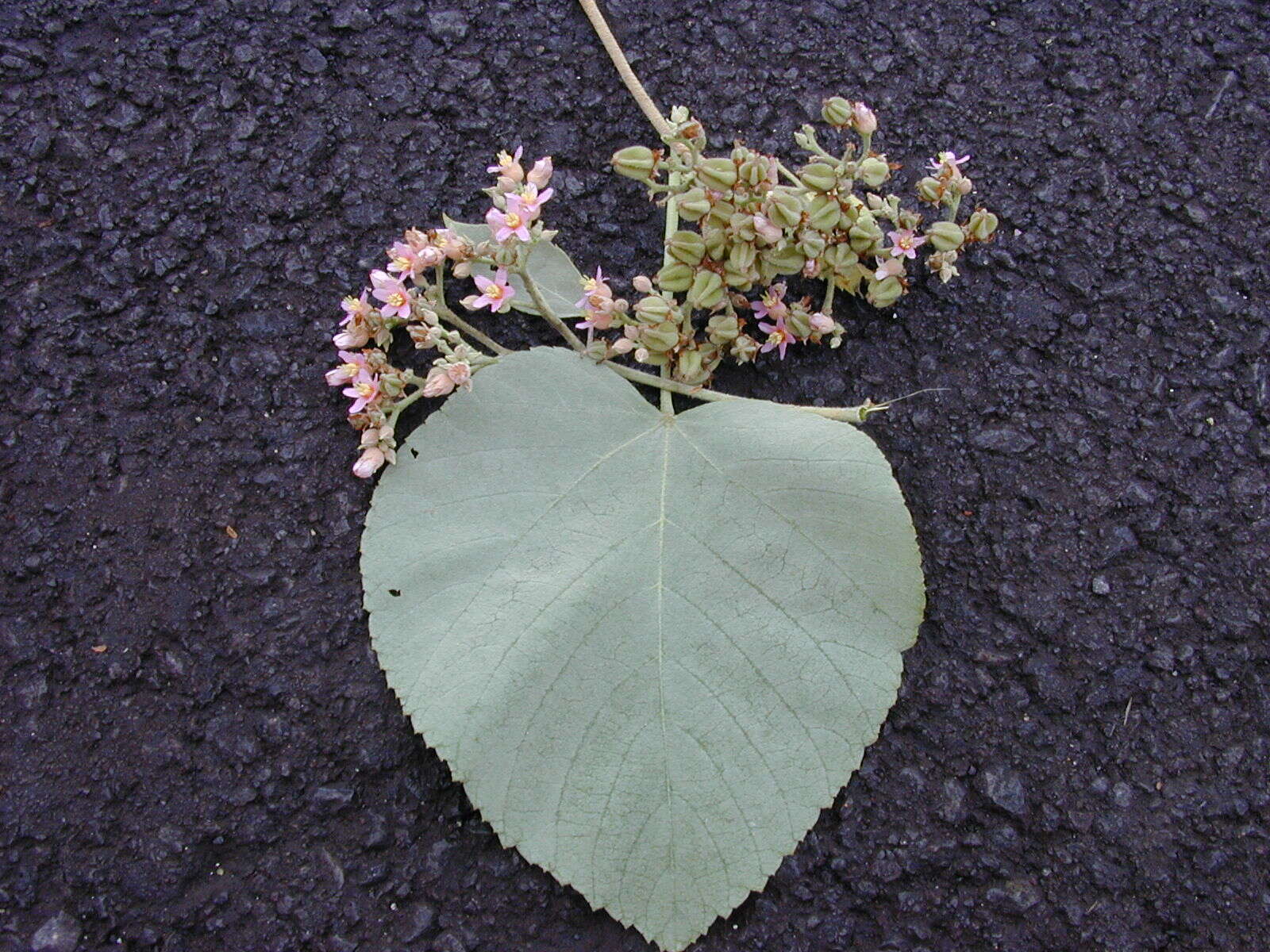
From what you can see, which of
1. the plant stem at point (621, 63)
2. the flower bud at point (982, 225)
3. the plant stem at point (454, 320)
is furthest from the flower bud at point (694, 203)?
the flower bud at point (982, 225)

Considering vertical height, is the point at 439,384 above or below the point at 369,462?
above

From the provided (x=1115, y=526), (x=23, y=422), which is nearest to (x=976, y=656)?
(x=1115, y=526)

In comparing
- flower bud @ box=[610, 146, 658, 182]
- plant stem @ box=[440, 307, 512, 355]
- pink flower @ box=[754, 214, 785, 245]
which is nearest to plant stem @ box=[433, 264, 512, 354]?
plant stem @ box=[440, 307, 512, 355]

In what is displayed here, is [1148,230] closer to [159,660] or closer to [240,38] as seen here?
[240,38]

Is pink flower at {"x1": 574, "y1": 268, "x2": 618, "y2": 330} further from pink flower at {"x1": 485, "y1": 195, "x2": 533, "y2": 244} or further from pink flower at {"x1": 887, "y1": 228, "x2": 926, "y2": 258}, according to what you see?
pink flower at {"x1": 887, "y1": 228, "x2": 926, "y2": 258}

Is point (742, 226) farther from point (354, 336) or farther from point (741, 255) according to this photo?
point (354, 336)

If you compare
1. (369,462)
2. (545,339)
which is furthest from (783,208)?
(369,462)

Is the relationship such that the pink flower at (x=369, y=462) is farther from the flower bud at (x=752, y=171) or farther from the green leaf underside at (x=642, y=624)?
the flower bud at (x=752, y=171)
